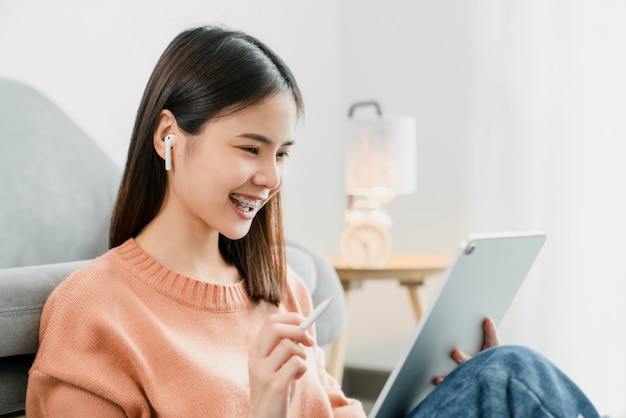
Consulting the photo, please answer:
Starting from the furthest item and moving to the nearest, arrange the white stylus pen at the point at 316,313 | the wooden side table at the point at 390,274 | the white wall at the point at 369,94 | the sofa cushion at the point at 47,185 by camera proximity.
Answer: the wooden side table at the point at 390,274 → the white wall at the point at 369,94 → the sofa cushion at the point at 47,185 → the white stylus pen at the point at 316,313

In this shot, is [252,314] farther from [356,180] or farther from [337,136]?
[337,136]

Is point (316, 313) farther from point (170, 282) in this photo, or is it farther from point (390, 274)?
point (390, 274)

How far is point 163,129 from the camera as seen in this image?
1.03 meters

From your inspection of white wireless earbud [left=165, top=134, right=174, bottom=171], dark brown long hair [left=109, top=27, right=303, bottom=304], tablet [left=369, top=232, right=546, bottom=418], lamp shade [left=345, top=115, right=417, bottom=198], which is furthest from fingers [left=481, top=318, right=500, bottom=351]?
lamp shade [left=345, top=115, right=417, bottom=198]

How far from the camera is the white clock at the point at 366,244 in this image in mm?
2299

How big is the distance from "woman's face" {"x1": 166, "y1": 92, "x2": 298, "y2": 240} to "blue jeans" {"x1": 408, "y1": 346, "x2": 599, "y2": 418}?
344 millimetres

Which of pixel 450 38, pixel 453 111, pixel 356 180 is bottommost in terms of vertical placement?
pixel 356 180

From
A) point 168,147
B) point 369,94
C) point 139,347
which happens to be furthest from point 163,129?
point 369,94

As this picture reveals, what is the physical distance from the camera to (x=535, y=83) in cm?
247

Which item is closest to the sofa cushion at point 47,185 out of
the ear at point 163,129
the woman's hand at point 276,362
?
the ear at point 163,129

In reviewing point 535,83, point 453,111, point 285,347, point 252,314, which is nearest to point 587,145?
point 535,83

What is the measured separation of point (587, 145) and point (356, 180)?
71 centimetres

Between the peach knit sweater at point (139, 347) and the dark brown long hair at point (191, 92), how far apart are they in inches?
2.6

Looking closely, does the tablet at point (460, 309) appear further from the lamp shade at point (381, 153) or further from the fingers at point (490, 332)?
the lamp shade at point (381, 153)
